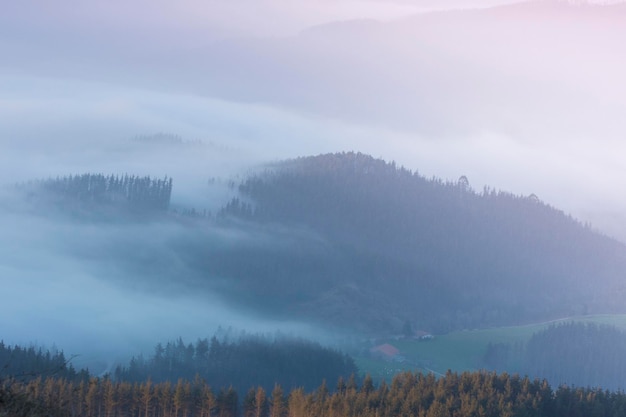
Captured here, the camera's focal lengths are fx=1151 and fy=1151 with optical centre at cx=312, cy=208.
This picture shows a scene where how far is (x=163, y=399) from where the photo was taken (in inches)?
3858

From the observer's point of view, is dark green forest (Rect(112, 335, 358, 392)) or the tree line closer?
the tree line

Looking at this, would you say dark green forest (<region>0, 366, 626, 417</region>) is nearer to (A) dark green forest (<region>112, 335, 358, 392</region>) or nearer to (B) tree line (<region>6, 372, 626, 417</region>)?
(B) tree line (<region>6, 372, 626, 417</region>)

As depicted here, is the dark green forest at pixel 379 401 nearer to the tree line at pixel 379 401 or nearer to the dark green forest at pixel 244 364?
the tree line at pixel 379 401

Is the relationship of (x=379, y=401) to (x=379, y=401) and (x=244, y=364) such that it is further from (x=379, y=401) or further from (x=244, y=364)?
(x=244, y=364)

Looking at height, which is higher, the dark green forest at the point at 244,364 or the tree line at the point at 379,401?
the dark green forest at the point at 244,364

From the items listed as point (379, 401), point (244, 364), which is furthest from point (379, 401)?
point (244, 364)

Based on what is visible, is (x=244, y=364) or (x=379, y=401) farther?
(x=244, y=364)

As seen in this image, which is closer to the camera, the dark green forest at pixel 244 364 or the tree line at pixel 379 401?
the tree line at pixel 379 401

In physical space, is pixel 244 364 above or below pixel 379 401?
above

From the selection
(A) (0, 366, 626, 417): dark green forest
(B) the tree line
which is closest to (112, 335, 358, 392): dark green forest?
(B) the tree line

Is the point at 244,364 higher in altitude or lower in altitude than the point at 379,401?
higher

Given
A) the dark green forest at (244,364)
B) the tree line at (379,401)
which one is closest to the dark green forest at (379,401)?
the tree line at (379,401)

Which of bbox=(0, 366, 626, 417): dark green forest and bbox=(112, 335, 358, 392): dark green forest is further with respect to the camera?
bbox=(112, 335, 358, 392): dark green forest

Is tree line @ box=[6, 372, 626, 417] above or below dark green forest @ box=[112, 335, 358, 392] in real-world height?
below
